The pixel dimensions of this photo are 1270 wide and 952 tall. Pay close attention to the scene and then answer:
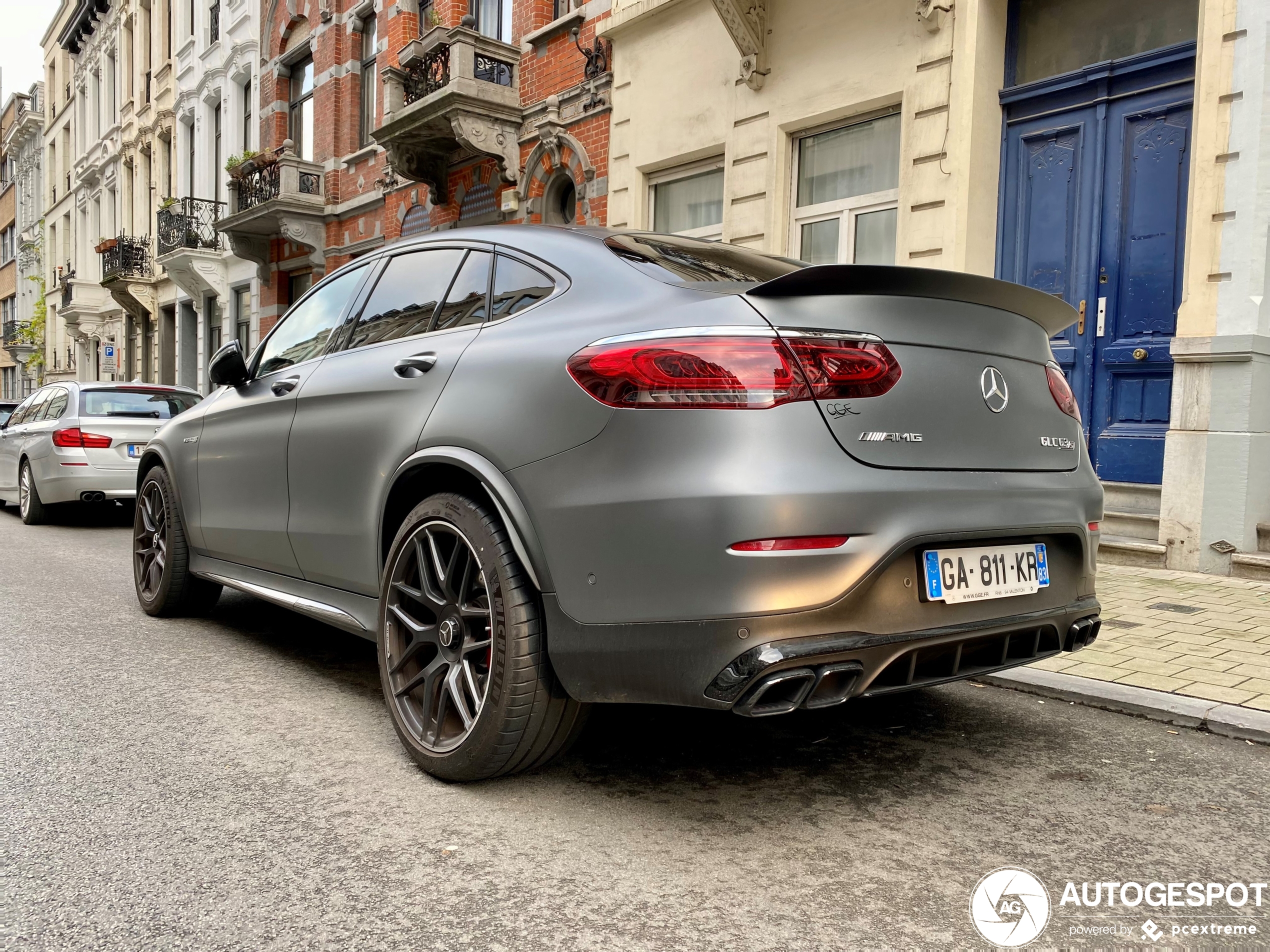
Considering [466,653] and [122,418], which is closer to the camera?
[466,653]

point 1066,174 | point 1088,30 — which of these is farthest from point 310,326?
point 1088,30

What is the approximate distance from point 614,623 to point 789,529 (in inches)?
19.5

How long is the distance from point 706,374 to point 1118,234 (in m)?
6.54

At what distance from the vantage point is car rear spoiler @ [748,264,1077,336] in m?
2.55

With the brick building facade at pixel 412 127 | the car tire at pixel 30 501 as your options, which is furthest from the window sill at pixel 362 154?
the car tire at pixel 30 501

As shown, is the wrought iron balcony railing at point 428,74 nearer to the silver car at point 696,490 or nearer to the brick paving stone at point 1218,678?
the silver car at point 696,490

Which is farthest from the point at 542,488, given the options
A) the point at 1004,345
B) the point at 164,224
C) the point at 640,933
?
the point at 164,224

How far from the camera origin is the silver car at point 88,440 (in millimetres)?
10164

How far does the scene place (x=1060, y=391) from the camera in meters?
3.16

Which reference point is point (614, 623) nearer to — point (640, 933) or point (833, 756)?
point (640, 933)

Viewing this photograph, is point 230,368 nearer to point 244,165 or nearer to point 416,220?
point 416,220

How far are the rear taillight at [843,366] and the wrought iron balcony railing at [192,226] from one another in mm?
24165

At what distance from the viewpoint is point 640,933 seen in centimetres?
214

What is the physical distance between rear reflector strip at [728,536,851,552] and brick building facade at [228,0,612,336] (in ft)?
30.7
